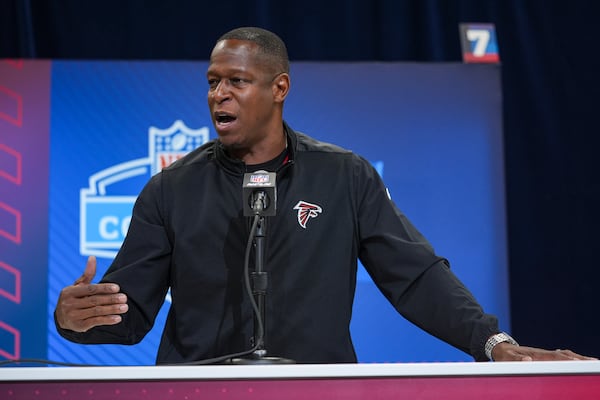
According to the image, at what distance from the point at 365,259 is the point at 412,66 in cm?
152

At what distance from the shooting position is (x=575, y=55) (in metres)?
4.42

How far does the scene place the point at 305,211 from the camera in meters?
2.31

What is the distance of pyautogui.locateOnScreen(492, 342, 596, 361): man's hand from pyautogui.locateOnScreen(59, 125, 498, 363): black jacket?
27 centimetres

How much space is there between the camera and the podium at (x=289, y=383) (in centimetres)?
129

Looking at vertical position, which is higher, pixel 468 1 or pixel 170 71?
pixel 468 1

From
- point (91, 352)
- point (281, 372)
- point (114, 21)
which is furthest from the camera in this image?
point (114, 21)

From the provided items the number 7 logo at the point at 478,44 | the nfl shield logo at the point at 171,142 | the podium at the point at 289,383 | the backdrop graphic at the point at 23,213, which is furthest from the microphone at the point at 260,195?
the number 7 logo at the point at 478,44

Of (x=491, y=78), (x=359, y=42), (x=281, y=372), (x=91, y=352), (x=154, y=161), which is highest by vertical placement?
(x=359, y=42)

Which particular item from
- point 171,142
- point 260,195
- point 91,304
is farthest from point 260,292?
point 171,142

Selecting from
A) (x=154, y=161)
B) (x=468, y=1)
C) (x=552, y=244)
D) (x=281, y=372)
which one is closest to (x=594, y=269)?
(x=552, y=244)

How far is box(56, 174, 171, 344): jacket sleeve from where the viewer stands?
221 centimetres

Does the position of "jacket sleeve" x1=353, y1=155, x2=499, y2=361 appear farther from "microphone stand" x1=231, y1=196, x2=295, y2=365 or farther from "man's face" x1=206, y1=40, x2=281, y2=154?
"microphone stand" x1=231, y1=196, x2=295, y2=365

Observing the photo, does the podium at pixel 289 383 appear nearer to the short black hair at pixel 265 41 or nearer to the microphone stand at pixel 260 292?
the microphone stand at pixel 260 292

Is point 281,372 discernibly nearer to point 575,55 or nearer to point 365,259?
point 365,259
